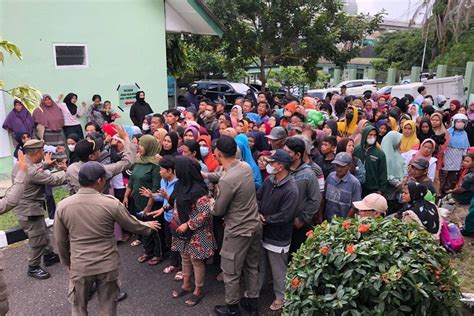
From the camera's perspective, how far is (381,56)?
128 feet

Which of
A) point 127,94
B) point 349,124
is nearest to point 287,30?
point 127,94

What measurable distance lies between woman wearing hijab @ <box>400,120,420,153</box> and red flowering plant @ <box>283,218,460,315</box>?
12.5 ft

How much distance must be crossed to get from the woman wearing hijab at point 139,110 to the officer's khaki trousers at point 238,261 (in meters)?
6.08

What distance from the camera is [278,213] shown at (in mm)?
3896

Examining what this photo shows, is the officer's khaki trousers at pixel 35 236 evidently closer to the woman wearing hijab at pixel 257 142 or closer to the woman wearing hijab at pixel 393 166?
the woman wearing hijab at pixel 257 142

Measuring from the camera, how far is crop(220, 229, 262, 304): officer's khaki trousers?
386cm

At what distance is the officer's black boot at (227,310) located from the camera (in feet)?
13.1

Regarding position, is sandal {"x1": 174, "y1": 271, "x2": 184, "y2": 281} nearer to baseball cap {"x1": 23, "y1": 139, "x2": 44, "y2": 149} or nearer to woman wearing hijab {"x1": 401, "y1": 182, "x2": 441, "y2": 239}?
baseball cap {"x1": 23, "y1": 139, "x2": 44, "y2": 149}

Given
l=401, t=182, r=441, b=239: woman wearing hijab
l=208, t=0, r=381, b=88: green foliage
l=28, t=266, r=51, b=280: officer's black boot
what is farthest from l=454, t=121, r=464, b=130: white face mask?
l=208, t=0, r=381, b=88: green foliage

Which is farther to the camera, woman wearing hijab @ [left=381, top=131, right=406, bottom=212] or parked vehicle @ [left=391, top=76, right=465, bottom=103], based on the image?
parked vehicle @ [left=391, top=76, right=465, bottom=103]

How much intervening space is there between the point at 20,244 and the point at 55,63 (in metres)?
4.38

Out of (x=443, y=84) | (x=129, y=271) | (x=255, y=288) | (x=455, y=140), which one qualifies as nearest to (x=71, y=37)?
(x=129, y=271)

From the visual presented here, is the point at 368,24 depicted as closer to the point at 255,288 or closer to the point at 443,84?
the point at 443,84

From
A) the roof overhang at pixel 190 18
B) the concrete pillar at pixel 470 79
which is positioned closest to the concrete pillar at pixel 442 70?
the concrete pillar at pixel 470 79
